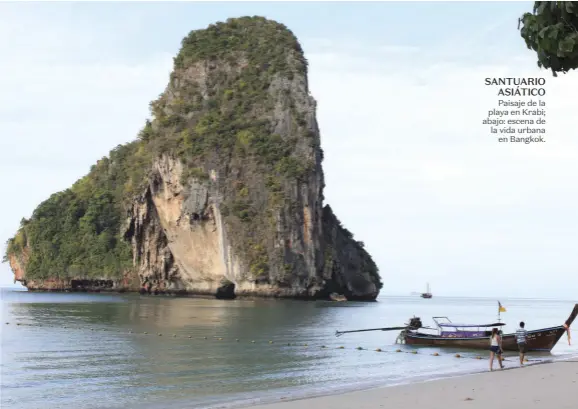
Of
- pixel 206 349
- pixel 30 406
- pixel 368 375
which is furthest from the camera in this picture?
pixel 206 349

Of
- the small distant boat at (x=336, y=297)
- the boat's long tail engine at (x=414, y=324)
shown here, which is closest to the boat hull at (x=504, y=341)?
the boat's long tail engine at (x=414, y=324)

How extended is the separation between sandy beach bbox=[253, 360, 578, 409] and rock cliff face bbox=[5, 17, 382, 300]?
57.0 m

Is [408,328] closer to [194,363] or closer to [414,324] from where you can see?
[414,324]

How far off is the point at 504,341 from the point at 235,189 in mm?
55398

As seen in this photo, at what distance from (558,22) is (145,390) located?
47.2ft

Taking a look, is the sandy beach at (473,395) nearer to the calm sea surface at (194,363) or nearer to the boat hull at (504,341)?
the calm sea surface at (194,363)

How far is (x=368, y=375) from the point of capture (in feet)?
70.5

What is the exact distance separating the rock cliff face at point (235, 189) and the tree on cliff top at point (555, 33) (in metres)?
67.6

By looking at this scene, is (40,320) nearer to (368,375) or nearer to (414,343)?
(414,343)

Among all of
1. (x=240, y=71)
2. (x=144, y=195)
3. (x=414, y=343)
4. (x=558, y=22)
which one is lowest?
(x=414, y=343)

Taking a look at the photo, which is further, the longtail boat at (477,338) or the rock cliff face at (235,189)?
the rock cliff face at (235,189)

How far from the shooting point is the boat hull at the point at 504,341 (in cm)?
2620

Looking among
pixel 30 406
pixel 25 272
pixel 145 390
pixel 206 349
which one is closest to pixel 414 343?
pixel 206 349

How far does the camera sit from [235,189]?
80.1m
